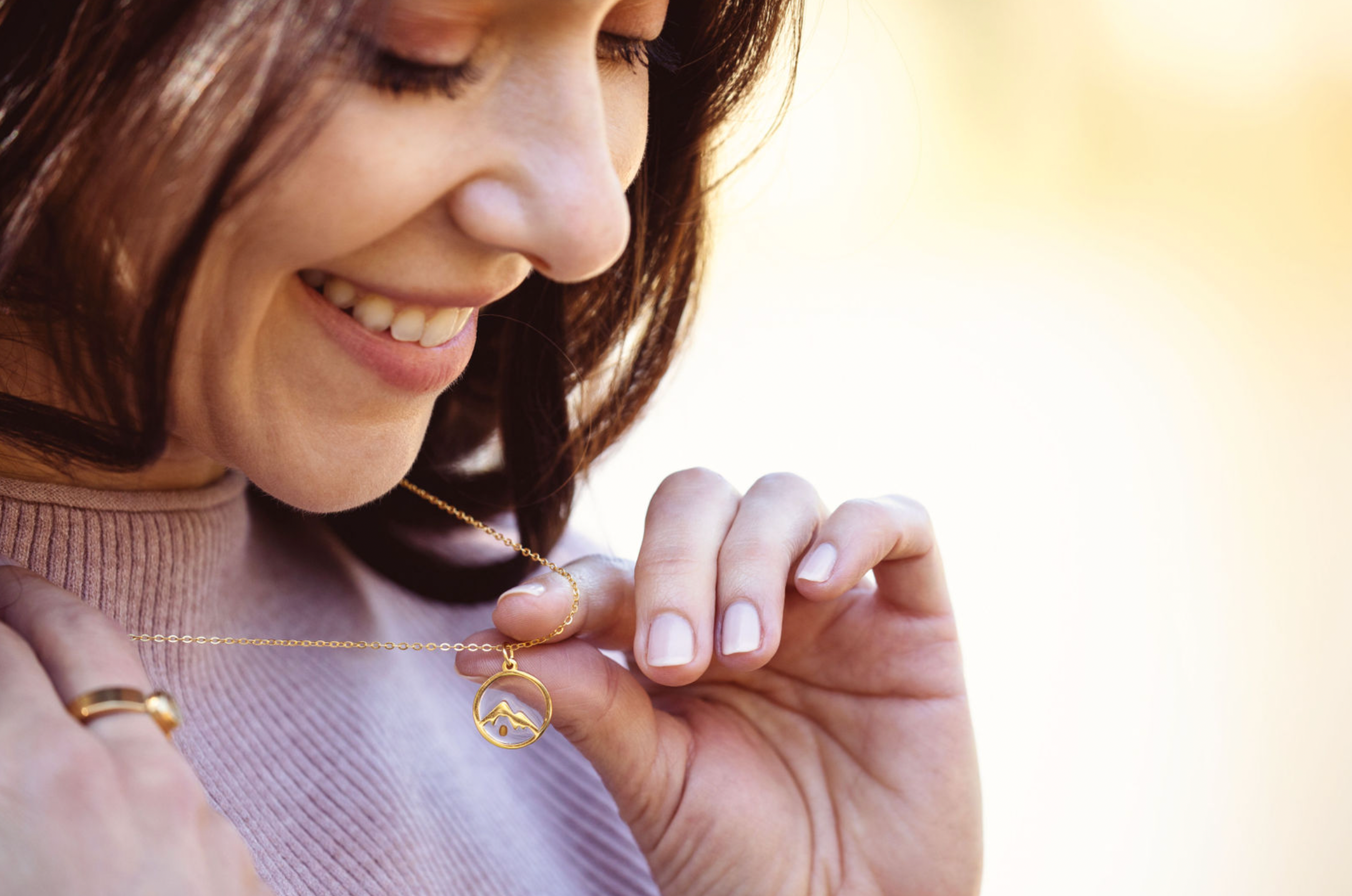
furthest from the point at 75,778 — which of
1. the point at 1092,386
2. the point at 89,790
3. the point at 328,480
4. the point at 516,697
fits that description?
the point at 1092,386

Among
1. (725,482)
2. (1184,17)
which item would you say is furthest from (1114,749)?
(1184,17)

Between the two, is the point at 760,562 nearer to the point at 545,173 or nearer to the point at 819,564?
the point at 819,564

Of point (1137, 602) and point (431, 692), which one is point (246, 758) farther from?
point (1137, 602)

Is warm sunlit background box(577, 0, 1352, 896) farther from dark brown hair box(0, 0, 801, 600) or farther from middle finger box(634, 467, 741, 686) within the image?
middle finger box(634, 467, 741, 686)

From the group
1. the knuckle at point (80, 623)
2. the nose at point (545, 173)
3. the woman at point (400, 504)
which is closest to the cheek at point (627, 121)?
the woman at point (400, 504)

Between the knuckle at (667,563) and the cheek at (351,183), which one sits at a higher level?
the cheek at (351,183)

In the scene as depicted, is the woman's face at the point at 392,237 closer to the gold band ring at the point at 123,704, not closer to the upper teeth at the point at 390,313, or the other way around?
the upper teeth at the point at 390,313

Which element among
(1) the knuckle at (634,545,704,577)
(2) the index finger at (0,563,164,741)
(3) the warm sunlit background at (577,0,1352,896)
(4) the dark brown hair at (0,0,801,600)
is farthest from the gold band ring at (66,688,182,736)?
(3) the warm sunlit background at (577,0,1352,896)
